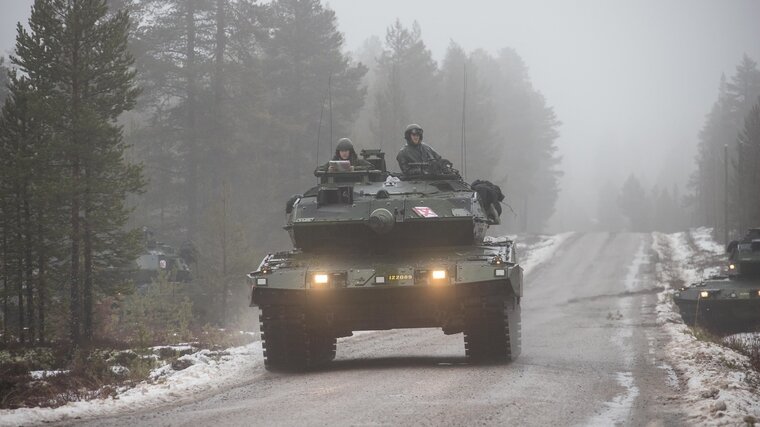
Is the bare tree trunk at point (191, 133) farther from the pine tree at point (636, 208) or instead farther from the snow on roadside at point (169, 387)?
the pine tree at point (636, 208)

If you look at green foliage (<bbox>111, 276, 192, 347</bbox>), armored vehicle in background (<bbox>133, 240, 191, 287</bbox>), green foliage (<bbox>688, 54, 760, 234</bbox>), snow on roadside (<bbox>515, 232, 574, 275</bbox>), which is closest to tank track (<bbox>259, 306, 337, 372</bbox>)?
green foliage (<bbox>111, 276, 192, 347</bbox>)

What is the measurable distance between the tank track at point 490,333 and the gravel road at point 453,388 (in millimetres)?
261

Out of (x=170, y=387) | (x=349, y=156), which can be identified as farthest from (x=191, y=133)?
(x=170, y=387)

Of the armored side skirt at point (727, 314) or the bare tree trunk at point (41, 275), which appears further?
the armored side skirt at point (727, 314)

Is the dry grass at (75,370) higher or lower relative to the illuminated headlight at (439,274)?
lower

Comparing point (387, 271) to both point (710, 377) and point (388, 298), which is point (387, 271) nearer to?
point (388, 298)

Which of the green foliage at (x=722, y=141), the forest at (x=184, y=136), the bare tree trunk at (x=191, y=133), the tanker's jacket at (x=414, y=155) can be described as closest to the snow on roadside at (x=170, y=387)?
the tanker's jacket at (x=414, y=155)

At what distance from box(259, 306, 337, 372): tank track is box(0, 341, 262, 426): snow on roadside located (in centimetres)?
45

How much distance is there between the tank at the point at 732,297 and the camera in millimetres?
21922

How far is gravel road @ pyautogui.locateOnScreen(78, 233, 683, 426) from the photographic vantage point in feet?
29.3

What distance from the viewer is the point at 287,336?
13.8 m

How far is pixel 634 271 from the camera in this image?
43812 millimetres

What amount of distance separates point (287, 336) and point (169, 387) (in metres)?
2.43

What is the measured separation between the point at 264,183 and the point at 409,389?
3151cm
